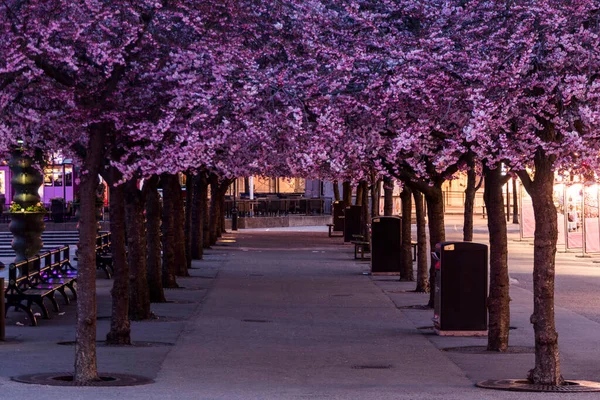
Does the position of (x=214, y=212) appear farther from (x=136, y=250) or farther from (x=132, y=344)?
(x=132, y=344)

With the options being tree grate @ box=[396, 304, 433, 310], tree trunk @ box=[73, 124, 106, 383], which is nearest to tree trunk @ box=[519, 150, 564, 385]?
tree trunk @ box=[73, 124, 106, 383]

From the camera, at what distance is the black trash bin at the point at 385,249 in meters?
32.3

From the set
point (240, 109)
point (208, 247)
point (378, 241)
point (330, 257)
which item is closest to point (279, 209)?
point (208, 247)

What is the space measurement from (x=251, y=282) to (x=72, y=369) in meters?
15.4

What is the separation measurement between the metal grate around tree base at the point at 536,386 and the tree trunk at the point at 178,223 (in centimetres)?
1360

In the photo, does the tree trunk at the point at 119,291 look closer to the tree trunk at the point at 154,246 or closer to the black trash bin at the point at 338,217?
the tree trunk at the point at 154,246

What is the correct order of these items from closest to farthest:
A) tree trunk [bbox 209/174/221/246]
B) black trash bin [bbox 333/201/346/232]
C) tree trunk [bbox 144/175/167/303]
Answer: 1. tree trunk [bbox 144/175/167/303]
2. tree trunk [bbox 209/174/221/246]
3. black trash bin [bbox 333/201/346/232]

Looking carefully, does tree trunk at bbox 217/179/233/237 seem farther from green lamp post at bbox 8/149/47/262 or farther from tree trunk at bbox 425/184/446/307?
tree trunk at bbox 425/184/446/307

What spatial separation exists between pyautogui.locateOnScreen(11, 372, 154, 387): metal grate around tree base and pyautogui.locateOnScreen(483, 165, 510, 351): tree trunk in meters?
5.11

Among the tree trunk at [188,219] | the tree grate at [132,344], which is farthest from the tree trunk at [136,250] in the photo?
the tree trunk at [188,219]

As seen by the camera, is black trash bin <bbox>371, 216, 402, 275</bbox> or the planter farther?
black trash bin <bbox>371, 216, 402, 275</bbox>

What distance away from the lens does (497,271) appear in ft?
54.9

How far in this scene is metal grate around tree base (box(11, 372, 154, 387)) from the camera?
13.1m

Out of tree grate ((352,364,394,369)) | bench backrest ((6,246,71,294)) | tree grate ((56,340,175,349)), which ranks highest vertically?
bench backrest ((6,246,71,294))
